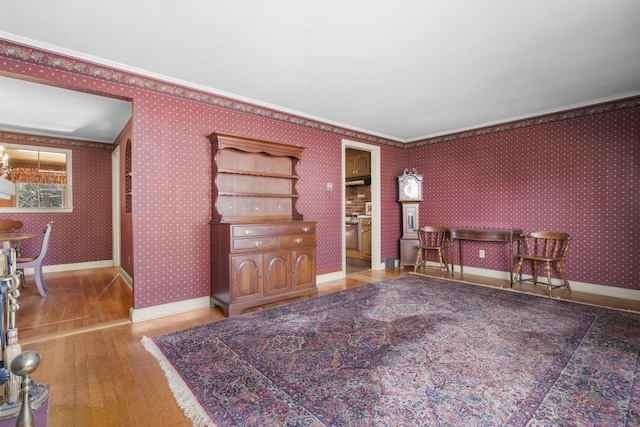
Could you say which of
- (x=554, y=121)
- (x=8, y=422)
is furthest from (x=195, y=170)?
(x=554, y=121)

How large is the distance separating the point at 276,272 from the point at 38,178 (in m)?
5.14

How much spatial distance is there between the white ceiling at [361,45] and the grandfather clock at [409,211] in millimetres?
1988

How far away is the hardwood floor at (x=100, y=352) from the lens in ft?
5.56

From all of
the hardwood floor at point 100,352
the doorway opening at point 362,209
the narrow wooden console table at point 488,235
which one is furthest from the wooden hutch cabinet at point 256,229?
the narrow wooden console table at point 488,235

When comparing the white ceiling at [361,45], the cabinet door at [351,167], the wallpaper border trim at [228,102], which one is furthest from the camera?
the cabinet door at [351,167]

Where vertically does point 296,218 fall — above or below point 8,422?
above

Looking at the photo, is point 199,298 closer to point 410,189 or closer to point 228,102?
point 228,102

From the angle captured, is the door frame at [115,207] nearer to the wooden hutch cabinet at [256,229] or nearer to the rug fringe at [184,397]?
the wooden hutch cabinet at [256,229]

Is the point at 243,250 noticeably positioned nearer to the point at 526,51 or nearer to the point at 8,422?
the point at 8,422

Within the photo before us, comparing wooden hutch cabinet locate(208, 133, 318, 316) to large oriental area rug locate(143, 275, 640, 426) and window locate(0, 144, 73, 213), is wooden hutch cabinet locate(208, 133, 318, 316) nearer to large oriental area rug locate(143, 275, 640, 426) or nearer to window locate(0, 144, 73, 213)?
large oriental area rug locate(143, 275, 640, 426)

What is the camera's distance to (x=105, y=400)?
179 centimetres

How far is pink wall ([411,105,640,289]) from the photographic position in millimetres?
3898

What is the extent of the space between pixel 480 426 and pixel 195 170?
338 cm

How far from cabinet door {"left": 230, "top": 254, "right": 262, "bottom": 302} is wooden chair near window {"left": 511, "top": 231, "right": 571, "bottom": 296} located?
362 cm
